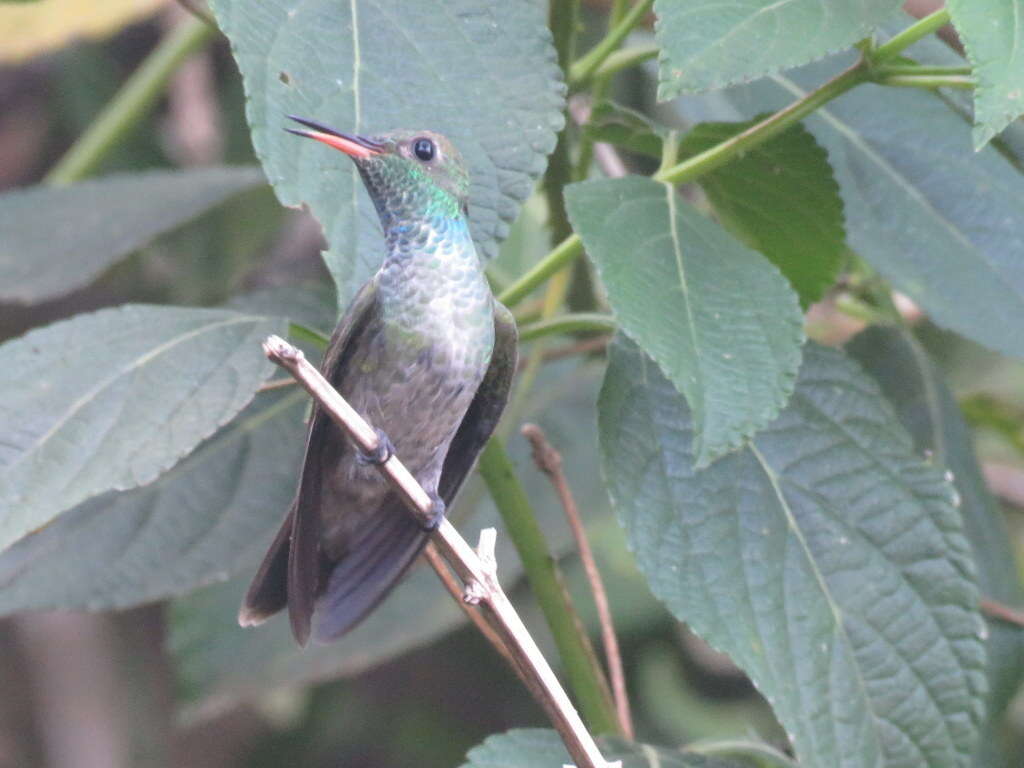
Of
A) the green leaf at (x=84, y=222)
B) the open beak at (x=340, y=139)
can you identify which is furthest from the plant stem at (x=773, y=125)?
the green leaf at (x=84, y=222)

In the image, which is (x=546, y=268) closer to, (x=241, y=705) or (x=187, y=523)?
(x=187, y=523)

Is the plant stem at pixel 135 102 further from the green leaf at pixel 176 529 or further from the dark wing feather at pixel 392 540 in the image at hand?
the dark wing feather at pixel 392 540

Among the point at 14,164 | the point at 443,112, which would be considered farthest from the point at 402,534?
the point at 14,164

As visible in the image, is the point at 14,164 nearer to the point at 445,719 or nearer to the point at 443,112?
the point at 445,719

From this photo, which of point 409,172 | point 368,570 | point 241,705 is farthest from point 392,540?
point 241,705

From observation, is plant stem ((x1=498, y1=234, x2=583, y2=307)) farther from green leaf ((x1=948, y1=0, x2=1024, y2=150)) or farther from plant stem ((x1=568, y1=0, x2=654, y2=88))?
green leaf ((x1=948, y1=0, x2=1024, y2=150))

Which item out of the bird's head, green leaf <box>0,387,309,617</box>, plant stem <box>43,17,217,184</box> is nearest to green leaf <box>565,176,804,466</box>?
the bird's head
